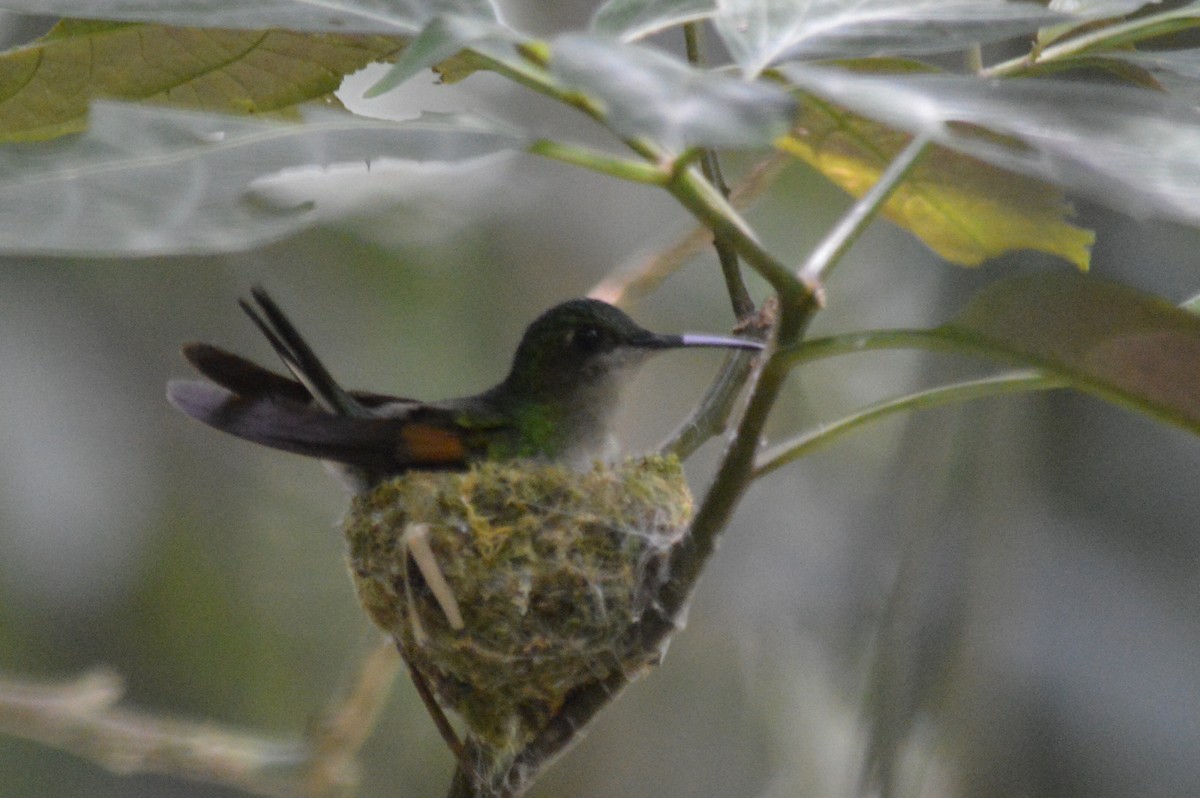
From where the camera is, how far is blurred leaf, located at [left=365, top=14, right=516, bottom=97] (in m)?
0.76

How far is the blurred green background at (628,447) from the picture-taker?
10.2ft

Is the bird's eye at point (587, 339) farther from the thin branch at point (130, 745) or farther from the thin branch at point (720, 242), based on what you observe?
the thin branch at point (130, 745)

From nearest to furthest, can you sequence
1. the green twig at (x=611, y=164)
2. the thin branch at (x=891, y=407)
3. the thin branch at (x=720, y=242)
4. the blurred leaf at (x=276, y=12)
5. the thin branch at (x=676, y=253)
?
1. the green twig at (x=611, y=164)
2. the blurred leaf at (x=276, y=12)
3. the thin branch at (x=891, y=407)
4. the thin branch at (x=720, y=242)
5. the thin branch at (x=676, y=253)

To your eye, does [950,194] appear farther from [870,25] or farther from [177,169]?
[177,169]

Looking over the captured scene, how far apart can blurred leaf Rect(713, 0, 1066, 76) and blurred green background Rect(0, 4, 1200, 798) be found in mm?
2084

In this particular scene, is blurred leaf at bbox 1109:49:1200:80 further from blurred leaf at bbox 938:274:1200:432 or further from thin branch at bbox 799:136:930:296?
blurred leaf at bbox 938:274:1200:432

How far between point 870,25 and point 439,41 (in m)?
0.45

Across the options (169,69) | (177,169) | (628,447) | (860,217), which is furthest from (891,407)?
(628,447)

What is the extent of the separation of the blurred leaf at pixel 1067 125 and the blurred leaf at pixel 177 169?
1.10 ft

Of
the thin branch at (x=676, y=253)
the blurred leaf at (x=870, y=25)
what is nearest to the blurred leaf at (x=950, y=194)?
the thin branch at (x=676, y=253)

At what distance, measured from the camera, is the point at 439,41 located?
778mm

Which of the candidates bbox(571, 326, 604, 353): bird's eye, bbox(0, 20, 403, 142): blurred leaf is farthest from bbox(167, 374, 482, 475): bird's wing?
bbox(0, 20, 403, 142): blurred leaf

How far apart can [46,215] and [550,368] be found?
159 cm

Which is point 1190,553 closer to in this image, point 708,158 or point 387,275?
point 708,158
